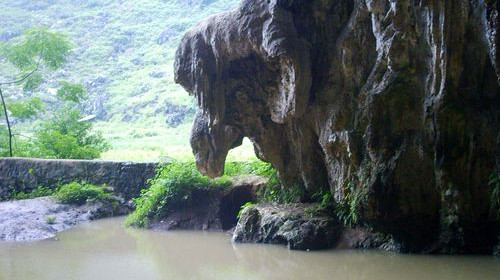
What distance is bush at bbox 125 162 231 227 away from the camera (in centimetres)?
1168

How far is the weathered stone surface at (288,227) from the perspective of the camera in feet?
27.9

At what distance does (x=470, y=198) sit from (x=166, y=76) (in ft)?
84.1

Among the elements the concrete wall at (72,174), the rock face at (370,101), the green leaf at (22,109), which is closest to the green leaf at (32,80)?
the green leaf at (22,109)

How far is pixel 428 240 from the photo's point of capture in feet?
25.7

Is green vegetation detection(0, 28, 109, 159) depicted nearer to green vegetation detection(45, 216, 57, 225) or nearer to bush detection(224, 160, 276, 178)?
green vegetation detection(45, 216, 57, 225)

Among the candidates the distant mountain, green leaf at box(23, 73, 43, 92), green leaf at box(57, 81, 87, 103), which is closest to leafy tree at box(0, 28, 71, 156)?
green leaf at box(23, 73, 43, 92)

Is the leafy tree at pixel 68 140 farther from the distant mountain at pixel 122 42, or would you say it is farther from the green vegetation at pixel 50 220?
the distant mountain at pixel 122 42

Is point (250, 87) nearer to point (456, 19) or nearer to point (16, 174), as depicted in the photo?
point (456, 19)

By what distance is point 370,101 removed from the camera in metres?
7.79

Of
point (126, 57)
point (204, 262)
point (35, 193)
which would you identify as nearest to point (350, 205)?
point (204, 262)

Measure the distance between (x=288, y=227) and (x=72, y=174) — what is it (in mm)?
7361

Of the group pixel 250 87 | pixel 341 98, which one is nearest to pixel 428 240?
pixel 341 98

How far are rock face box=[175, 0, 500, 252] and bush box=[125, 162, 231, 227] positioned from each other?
182cm

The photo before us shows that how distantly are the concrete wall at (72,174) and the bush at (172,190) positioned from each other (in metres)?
2.32
